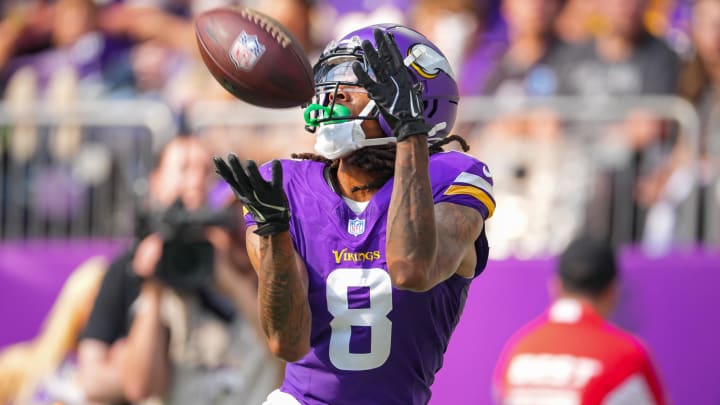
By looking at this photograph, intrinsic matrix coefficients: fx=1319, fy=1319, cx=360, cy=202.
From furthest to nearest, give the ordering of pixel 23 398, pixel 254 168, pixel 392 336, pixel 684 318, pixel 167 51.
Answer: pixel 167 51, pixel 684 318, pixel 23 398, pixel 392 336, pixel 254 168

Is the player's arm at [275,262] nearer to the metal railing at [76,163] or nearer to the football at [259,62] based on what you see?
the football at [259,62]

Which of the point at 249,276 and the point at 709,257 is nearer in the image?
the point at 249,276

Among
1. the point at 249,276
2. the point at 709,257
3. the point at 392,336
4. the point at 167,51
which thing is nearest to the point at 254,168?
the point at 392,336

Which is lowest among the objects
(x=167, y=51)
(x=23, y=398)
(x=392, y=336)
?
(x=23, y=398)

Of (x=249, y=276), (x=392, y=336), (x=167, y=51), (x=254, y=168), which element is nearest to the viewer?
(x=254, y=168)

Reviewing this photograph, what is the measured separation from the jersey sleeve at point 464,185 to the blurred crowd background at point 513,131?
131 inches

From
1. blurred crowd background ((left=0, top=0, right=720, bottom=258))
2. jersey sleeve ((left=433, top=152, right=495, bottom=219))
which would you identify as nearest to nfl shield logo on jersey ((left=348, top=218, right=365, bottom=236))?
jersey sleeve ((left=433, top=152, right=495, bottom=219))

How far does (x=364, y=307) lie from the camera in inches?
149

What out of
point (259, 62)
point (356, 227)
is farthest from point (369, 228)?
point (259, 62)

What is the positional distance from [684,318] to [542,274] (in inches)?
34.0

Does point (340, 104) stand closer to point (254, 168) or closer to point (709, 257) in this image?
point (254, 168)

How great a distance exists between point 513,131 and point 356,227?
160 inches

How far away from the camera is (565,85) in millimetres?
8031

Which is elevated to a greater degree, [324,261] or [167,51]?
[324,261]
